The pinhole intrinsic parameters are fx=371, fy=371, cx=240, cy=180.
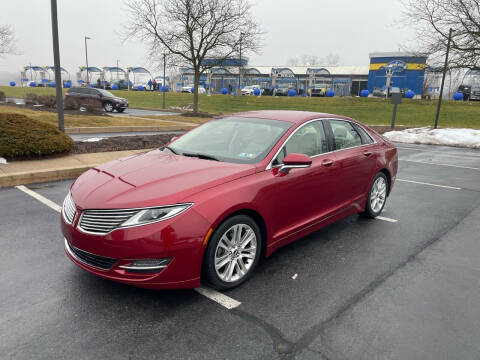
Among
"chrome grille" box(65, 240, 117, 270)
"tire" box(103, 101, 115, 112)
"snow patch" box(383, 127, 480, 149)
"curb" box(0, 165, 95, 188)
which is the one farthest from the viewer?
"tire" box(103, 101, 115, 112)

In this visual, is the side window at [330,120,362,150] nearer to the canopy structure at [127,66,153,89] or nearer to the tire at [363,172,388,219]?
the tire at [363,172,388,219]

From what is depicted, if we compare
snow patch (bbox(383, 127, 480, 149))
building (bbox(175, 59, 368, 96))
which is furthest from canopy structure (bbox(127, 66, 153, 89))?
snow patch (bbox(383, 127, 480, 149))

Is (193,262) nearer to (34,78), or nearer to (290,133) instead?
(290,133)

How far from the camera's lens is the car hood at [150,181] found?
2.97 metres

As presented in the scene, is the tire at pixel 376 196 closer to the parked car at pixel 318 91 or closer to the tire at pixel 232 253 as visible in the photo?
the tire at pixel 232 253

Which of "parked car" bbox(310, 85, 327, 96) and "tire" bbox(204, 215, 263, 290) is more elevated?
"parked car" bbox(310, 85, 327, 96)

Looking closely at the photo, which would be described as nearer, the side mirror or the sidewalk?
the side mirror

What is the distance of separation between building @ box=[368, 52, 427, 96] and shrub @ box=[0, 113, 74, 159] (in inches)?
1786

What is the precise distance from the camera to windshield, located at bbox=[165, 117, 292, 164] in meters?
3.84

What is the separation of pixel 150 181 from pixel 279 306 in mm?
1539

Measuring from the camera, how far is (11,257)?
12.7ft

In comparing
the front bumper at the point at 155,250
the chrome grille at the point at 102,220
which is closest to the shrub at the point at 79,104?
the chrome grille at the point at 102,220

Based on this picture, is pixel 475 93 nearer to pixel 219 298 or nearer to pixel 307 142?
pixel 307 142

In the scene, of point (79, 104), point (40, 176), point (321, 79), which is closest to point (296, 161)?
point (40, 176)
